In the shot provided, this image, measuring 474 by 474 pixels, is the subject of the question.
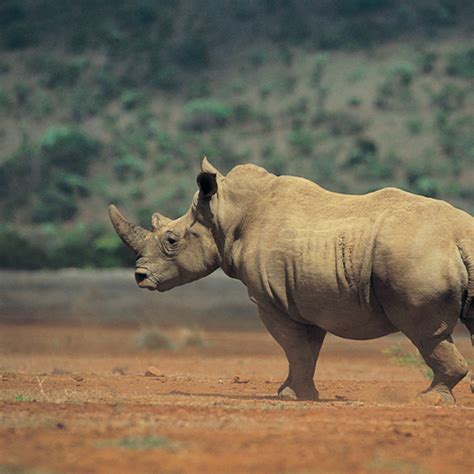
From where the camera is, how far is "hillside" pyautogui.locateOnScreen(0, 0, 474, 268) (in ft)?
225

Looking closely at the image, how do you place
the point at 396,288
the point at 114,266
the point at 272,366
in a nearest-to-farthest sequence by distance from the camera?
the point at 396,288 < the point at 272,366 < the point at 114,266

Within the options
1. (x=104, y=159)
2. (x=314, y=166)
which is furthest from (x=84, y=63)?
(x=314, y=166)

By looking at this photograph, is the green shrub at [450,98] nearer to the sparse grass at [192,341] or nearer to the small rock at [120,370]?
the sparse grass at [192,341]

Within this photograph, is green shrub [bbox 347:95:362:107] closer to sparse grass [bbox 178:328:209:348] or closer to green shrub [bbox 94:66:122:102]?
green shrub [bbox 94:66:122:102]

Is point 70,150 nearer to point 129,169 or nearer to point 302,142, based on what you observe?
point 129,169

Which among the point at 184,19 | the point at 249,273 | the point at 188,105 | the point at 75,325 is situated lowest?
the point at 75,325

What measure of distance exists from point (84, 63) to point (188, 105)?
10.7 meters

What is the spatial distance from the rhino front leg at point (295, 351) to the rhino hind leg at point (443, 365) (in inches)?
56.9

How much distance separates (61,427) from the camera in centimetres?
995

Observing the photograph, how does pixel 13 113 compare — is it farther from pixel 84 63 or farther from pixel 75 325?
pixel 75 325

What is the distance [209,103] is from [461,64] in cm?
1548

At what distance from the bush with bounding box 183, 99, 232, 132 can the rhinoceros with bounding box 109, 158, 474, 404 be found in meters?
62.8

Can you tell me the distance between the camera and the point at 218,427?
10258mm

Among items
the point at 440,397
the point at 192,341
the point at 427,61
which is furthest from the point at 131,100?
the point at 440,397
